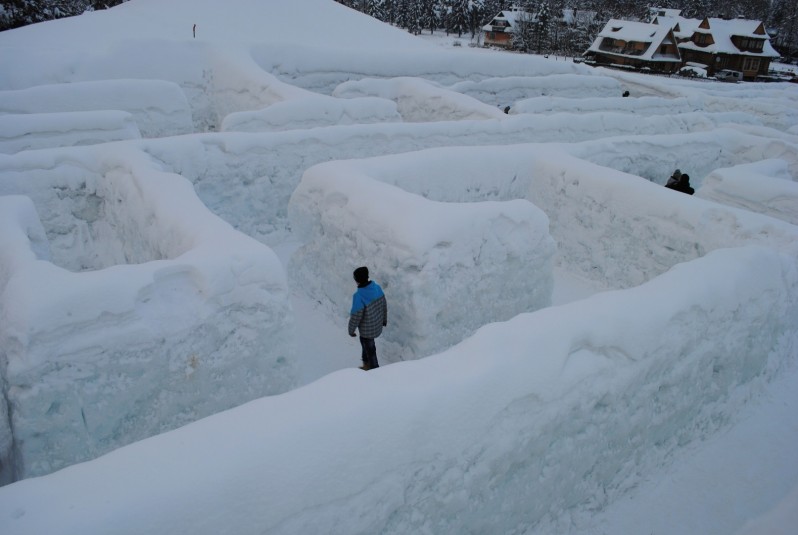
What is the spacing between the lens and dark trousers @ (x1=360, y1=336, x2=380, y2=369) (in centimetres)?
490

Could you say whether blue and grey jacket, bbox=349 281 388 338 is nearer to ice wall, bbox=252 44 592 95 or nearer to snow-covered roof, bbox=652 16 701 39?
ice wall, bbox=252 44 592 95

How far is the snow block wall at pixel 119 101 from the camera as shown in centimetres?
813

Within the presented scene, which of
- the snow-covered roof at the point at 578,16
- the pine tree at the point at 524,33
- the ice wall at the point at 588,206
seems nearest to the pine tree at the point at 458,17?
the pine tree at the point at 524,33

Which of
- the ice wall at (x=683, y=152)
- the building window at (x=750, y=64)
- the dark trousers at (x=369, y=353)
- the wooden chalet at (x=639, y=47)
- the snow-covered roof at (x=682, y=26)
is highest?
the snow-covered roof at (x=682, y=26)

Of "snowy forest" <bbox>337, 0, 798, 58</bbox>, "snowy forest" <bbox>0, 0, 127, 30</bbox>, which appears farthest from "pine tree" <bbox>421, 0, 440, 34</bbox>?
"snowy forest" <bbox>0, 0, 127, 30</bbox>

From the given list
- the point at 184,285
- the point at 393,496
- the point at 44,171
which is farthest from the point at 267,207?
the point at 393,496

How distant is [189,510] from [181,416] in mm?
1959

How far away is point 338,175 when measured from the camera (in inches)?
228

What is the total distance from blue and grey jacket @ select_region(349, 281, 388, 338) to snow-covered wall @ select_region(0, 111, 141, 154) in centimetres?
495

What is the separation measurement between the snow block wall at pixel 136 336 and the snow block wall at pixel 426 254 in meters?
1.16

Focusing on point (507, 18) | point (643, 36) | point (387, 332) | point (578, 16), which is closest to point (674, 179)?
point (387, 332)

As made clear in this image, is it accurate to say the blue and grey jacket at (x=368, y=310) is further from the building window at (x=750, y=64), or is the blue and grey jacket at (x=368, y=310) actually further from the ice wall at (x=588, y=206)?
the building window at (x=750, y=64)

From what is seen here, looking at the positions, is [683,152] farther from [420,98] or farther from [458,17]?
[458,17]

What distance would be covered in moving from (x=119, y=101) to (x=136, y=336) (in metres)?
6.61
